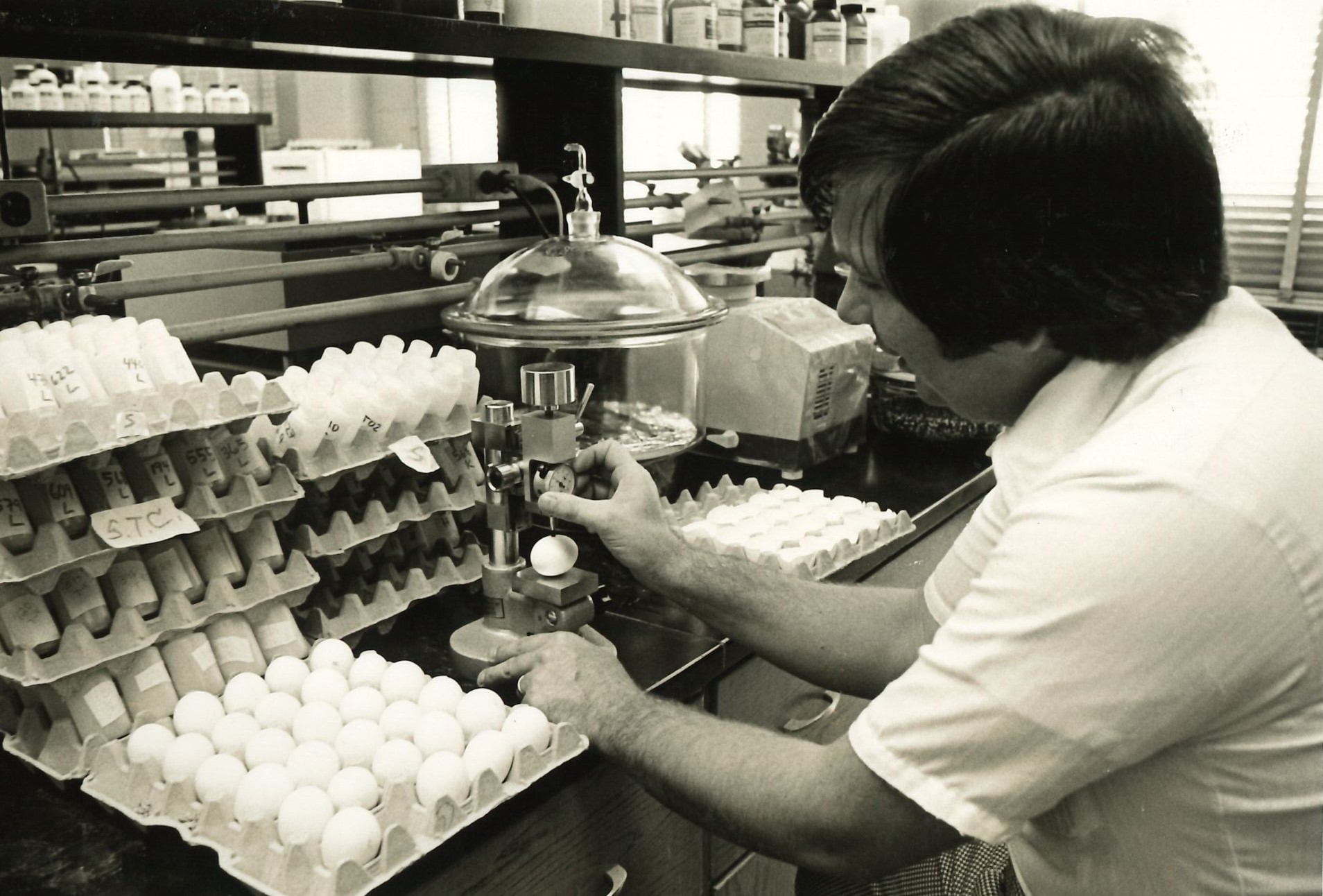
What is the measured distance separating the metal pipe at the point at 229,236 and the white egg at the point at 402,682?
26.8 inches

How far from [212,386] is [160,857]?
1.68ft

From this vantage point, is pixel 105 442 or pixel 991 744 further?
pixel 105 442

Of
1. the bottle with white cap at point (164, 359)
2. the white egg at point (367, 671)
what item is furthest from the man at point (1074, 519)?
the bottle with white cap at point (164, 359)

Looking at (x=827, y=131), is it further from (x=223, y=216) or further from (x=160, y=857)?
(x=223, y=216)

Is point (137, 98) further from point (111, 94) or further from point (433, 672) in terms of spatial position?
point (433, 672)

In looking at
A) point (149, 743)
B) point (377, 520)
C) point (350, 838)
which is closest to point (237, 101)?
point (377, 520)

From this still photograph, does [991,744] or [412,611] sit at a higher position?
[991,744]

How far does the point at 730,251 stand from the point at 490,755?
1.72 meters

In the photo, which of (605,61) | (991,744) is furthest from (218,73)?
(991,744)

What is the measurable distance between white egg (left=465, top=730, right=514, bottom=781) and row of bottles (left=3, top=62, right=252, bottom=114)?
5624mm

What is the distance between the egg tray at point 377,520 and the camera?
142 cm

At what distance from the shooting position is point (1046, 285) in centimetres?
103

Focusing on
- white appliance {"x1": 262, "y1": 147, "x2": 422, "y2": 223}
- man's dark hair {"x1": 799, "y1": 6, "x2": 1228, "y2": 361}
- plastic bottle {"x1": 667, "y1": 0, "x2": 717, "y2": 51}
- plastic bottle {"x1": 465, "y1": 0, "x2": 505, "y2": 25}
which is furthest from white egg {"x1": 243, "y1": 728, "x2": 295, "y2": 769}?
white appliance {"x1": 262, "y1": 147, "x2": 422, "y2": 223}

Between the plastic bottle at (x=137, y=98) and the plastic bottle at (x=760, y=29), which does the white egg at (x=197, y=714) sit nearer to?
the plastic bottle at (x=760, y=29)
